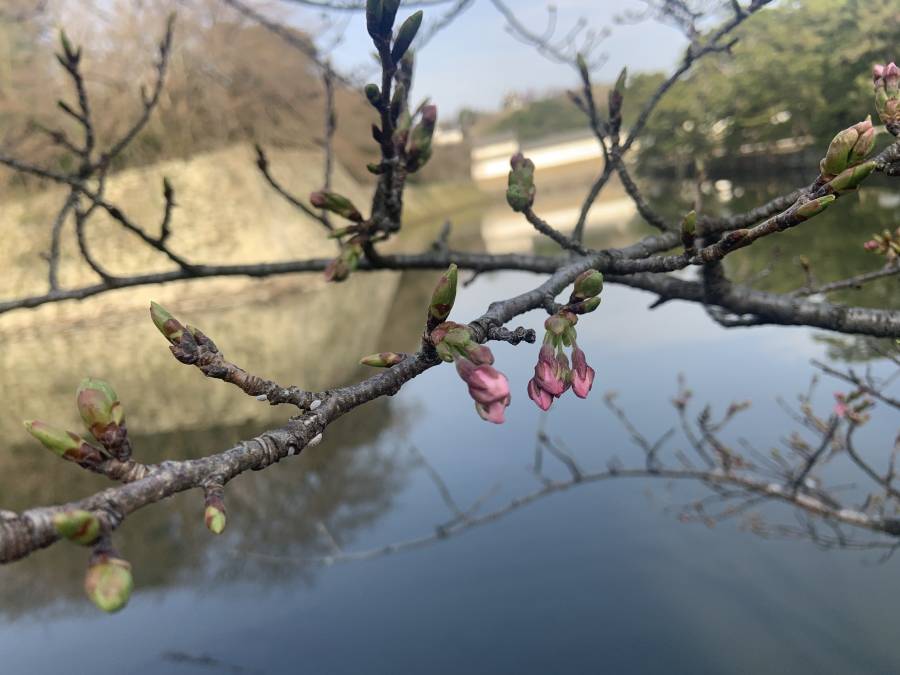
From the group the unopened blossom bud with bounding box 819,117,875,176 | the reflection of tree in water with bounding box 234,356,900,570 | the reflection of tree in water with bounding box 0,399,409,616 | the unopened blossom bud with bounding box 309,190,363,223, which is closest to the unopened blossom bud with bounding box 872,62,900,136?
the unopened blossom bud with bounding box 819,117,875,176

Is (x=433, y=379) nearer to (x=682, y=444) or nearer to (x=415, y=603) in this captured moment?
(x=682, y=444)

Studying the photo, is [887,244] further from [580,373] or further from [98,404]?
[98,404]

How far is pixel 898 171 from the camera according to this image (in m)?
0.68

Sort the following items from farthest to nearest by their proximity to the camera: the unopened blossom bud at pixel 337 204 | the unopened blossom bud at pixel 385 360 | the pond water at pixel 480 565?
the pond water at pixel 480 565
the unopened blossom bud at pixel 337 204
the unopened blossom bud at pixel 385 360

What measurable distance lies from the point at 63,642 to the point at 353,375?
3028mm

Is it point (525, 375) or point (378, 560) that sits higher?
point (525, 375)

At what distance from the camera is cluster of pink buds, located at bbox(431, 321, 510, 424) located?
0.53 metres

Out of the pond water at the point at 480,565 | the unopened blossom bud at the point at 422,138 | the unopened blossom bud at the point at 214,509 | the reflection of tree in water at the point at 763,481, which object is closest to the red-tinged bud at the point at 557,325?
the unopened blossom bud at the point at 214,509

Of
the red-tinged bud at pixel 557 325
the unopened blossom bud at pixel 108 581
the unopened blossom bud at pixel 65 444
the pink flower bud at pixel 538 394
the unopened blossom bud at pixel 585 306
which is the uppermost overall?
the unopened blossom bud at pixel 585 306

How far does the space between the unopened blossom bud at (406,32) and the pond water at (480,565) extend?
6.55 feet

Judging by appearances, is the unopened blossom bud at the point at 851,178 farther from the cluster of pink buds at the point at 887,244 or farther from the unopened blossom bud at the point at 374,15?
the cluster of pink buds at the point at 887,244

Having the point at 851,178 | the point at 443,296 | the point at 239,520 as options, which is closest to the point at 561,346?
the point at 443,296

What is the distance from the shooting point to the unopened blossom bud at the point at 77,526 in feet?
1.18

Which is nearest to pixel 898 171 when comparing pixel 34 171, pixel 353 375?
pixel 34 171
